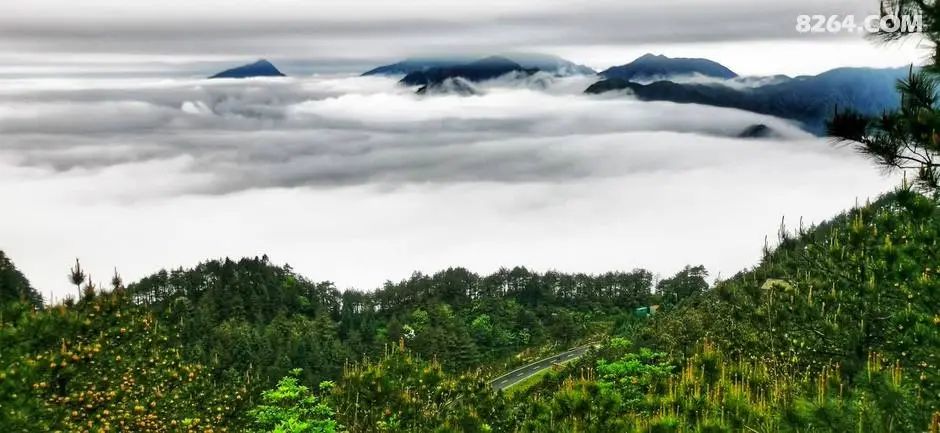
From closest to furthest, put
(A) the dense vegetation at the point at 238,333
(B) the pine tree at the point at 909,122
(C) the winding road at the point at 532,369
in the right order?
(B) the pine tree at the point at 909,122, (A) the dense vegetation at the point at 238,333, (C) the winding road at the point at 532,369

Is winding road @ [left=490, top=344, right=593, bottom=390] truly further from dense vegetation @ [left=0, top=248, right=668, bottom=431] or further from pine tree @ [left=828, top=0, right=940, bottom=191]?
pine tree @ [left=828, top=0, right=940, bottom=191]

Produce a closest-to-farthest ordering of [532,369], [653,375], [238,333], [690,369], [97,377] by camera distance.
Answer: [690,369]
[97,377]
[653,375]
[532,369]
[238,333]

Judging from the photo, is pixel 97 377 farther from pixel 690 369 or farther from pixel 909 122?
pixel 909 122

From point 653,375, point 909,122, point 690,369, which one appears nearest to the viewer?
point 909,122

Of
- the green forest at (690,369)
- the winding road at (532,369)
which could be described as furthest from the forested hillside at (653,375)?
the winding road at (532,369)

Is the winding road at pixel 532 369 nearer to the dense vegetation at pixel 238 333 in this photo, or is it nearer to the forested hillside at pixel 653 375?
the dense vegetation at pixel 238 333

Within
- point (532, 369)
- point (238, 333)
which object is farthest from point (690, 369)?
point (238, 333)

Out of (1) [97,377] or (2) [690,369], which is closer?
(2) [690,369]

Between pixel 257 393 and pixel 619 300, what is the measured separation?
8745cm

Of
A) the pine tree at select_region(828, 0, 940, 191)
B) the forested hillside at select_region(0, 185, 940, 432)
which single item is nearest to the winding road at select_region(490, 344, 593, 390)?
the forested hillside at select_region(0, 185, 940, 432)

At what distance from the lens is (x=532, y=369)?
84.7 meters

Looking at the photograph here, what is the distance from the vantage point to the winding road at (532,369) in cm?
7706

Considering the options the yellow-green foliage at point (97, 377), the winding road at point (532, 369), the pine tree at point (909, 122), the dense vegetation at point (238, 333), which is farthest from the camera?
the winding road at point (532, 369)

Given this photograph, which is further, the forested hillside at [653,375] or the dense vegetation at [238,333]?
the dense vegetation at [238,333]
